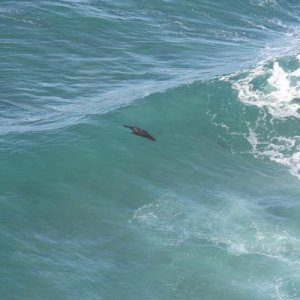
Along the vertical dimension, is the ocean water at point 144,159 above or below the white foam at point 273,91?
below

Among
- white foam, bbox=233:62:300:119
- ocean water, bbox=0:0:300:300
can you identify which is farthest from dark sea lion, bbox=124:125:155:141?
white foam, bbox=233:62:300:119

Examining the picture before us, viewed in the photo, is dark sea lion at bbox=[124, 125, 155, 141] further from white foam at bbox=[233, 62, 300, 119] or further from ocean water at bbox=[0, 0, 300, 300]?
white foam at bbox=[233, 62, 300, 119]

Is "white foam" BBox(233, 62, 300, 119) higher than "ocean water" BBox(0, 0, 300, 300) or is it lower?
higher

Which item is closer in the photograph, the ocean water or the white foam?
the ocean water

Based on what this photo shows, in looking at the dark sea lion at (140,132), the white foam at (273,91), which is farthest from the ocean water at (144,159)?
the dark sea lion at (140,132)

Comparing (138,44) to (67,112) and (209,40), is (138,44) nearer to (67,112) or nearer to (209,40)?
(209,40)

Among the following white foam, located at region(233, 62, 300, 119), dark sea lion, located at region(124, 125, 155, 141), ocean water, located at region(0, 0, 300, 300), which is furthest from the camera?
white foam, located at region(233, 62, 300, 119)

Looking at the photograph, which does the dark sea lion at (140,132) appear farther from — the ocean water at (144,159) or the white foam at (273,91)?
the white foam at (273,91)

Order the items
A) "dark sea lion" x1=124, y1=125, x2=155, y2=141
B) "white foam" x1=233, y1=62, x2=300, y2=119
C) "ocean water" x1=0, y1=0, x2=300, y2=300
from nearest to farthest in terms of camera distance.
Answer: "ocean water" x1=0, y1=0, x2=300, y2=300
"dark sea lion" x1=124, y1=125, x2=155, y2=141
"white foam" x1=233, y1=62, x2=300, y2=119
